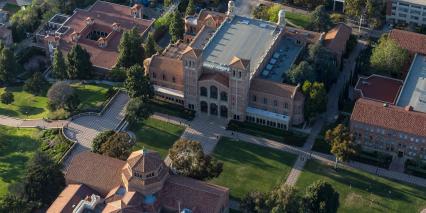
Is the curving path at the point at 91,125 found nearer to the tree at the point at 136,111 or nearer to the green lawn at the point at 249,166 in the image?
the tree at the point at 136,111

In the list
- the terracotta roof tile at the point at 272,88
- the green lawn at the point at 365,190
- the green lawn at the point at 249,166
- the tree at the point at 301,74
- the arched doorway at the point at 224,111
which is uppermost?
the tree at the point at 301,74

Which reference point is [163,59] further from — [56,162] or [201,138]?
[56,162]

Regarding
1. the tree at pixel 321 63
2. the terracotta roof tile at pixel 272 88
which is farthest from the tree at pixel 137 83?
the tree at pixel 321 63

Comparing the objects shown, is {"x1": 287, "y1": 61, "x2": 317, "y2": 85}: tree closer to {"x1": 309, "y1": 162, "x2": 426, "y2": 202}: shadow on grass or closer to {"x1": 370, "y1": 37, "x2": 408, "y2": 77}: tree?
{"x1": 370, "y1": 37, "x2": 408, "y2": 77}: tree

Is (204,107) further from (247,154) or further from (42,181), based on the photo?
(42,181)

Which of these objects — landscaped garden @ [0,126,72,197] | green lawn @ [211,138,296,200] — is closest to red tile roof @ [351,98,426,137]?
green lawn @ [211,138,296,200]

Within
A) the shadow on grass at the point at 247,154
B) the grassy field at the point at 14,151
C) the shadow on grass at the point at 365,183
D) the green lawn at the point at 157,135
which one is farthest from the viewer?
the green lawn at the point at 157,135
